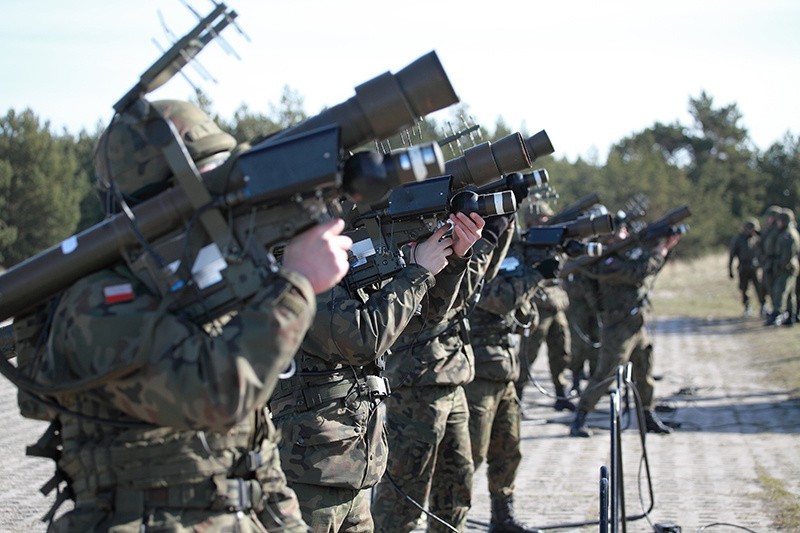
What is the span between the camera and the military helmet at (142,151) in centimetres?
295

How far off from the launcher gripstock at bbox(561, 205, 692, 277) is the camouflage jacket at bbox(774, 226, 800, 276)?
30.5 feet

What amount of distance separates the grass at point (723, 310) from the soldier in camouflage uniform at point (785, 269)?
1.57 ft

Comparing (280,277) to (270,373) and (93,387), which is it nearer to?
(270,373)

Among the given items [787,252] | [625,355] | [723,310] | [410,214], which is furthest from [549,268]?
[723,310]

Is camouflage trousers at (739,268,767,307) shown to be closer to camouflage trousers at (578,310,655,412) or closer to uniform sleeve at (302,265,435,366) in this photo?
camouflage trousers at (578,310,655,412)

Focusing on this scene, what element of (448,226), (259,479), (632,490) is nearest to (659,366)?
(632,490)

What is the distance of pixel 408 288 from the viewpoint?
14.4 ft

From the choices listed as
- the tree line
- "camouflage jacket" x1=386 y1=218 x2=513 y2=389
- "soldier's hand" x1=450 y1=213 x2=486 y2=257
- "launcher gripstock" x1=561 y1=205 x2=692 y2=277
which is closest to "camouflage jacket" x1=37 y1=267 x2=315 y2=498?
"soldier's hand" x1=450 y1=213 x2=486 y2=257

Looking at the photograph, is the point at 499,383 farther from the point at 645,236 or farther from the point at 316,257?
the point at 645,236

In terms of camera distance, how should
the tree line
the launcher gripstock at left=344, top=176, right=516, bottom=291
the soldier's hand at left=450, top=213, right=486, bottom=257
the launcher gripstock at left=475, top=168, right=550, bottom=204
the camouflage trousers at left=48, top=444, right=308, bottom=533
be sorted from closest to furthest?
the camouflage trousers at left=48, top=444, right=308, bottom=533 → the launcher gripstock at left=344, top=176, right=516, bottom=291 → the soldier's hand at left=450, top=213, right=486, bottom=257 → the launcher gripstock at left=475, top=168, right=550, bottom=204 → the tree line

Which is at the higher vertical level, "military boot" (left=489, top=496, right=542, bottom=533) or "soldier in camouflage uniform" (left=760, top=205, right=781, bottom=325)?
"military boot" (left=489, top=496, right=542, bottom=533)

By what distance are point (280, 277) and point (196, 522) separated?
83 centimetres

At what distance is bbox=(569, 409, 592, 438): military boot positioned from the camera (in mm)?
10461

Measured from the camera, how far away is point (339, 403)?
450 cm
